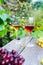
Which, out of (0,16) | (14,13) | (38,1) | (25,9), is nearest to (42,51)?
(0,16)

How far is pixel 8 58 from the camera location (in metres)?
0.95

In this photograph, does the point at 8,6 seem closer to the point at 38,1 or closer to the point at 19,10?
the point at 19,10

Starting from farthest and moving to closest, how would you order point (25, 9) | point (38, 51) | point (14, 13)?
point (25, 9) → point (14, 13) → point (38, 51)

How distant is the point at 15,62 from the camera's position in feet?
3.11

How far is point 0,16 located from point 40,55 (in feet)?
2.28

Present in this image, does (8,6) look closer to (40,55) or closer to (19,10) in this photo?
(19,10)

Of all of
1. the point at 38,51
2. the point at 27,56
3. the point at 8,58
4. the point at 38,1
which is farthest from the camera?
the point at 38,1

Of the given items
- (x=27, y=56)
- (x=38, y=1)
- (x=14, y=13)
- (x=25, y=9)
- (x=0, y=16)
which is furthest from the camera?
(x=38, y=1)

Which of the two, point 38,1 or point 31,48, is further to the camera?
point 38,1

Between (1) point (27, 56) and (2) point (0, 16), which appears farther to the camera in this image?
(1) point (27, 56)

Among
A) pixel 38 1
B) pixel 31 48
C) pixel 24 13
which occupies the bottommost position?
pixel 38 1

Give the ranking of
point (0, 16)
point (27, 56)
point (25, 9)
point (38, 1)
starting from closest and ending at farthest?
point (0, 16)
point (27, 56)
point (25, 9)
point (38, 1)

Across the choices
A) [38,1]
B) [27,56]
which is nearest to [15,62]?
[27,56]

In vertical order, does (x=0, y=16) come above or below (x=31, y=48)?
above
